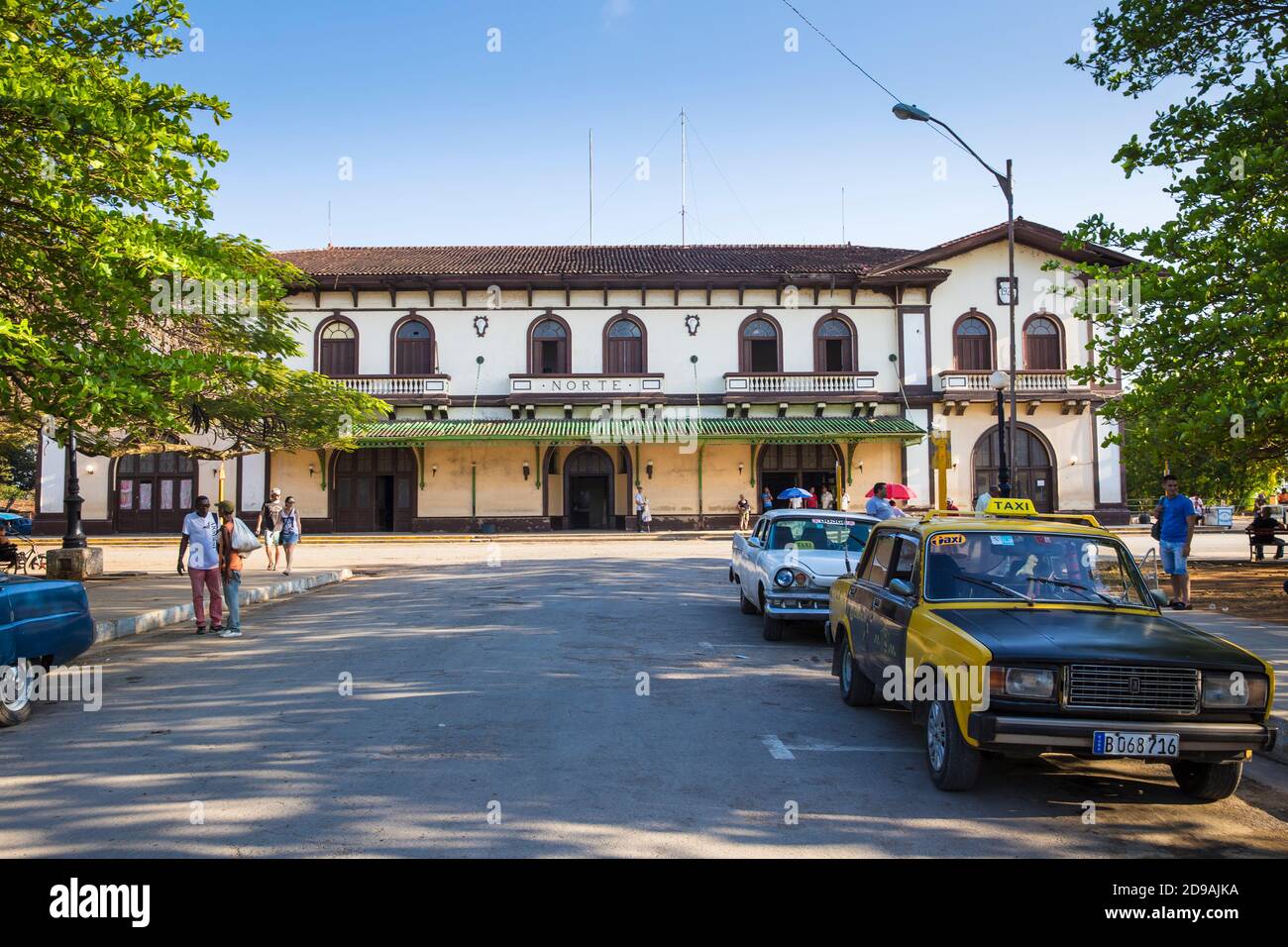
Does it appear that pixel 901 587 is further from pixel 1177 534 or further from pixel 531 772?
pixel 1177 534

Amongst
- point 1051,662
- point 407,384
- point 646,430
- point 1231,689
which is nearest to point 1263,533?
point 646,430

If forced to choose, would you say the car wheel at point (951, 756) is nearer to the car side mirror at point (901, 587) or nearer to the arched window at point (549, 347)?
the car side mirror at point (901, 587)

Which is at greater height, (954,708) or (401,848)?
(954,708)

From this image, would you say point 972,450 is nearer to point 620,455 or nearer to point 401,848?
→ point 620,455

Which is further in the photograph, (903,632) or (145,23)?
(145,23)

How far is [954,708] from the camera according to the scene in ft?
16.2

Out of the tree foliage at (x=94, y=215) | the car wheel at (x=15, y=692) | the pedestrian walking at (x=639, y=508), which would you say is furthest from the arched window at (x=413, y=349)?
the car wheel at (x=15, y=692)

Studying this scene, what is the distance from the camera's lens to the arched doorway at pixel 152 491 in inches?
1374

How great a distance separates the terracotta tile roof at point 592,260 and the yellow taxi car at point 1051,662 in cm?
3010

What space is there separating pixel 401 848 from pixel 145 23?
11.2m

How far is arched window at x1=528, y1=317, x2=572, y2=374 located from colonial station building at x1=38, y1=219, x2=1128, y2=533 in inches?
2.4

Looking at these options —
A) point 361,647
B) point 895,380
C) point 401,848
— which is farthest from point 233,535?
point 895,380

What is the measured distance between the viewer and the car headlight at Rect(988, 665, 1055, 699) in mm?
4711

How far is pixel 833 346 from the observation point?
36.2 meters
